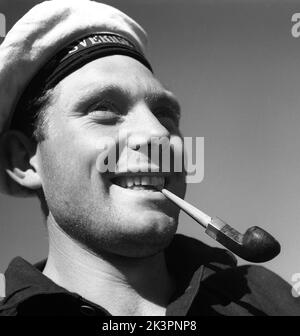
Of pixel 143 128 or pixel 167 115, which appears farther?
pixel 167 115

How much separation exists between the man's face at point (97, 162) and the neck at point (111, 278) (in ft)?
0.11

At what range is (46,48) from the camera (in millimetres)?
1215

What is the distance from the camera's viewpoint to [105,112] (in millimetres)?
1141

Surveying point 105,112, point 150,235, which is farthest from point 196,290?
point 105,112

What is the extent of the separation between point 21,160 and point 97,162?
237mm

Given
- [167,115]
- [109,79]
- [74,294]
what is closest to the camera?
[74,294]

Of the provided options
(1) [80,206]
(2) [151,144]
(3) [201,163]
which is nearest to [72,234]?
(1) [80,206]

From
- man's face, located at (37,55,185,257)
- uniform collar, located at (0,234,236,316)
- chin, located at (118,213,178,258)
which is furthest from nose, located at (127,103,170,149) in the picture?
uniform collar, located at (0,234,236,316)

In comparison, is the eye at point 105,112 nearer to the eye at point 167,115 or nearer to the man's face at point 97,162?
the man's face at point 97,162

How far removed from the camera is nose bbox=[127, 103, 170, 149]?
1091 mm

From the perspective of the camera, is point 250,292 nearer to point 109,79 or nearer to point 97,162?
point 97,162

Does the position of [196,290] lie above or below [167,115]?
below

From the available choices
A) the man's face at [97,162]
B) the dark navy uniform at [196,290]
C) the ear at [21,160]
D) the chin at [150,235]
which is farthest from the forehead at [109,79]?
the dark navy uniform at [196,290]

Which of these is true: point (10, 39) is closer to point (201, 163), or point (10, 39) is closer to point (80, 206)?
point (80, 206)
